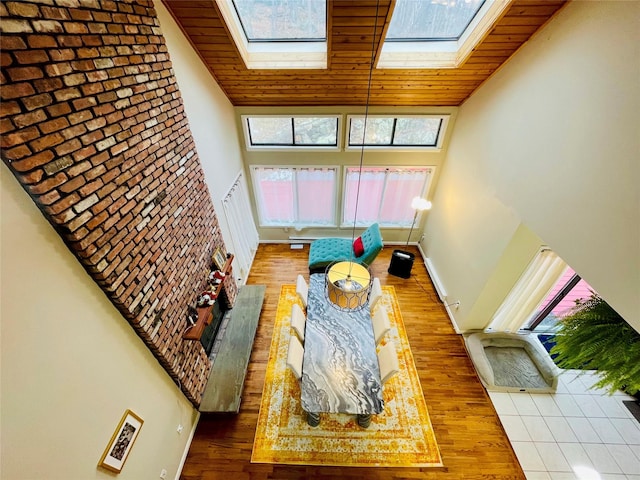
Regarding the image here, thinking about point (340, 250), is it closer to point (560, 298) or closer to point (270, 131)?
point (270, 131)

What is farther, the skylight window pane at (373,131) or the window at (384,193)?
the window at (384,193)

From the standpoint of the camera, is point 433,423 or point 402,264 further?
point 402,264

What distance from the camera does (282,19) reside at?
9.03ft

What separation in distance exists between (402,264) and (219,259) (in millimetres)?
3037

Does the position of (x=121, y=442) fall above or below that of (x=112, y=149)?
below

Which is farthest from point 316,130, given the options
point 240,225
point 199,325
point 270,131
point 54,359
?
point 54,359

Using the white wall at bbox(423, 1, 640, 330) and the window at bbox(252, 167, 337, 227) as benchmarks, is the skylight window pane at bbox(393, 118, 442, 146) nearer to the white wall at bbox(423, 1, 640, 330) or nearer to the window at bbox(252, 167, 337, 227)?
the white wall at bbox(423, 1, 640, 330)

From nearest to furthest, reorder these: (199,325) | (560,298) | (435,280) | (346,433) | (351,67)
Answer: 1. (199,325)
2. (346,433)
3. (351,67)
4. (560,298)
5. (435,280)

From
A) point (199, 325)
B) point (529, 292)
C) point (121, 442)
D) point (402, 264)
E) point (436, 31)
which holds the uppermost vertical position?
point (436, 31)

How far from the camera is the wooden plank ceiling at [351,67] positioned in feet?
7.69

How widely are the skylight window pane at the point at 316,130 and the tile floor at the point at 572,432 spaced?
4.07 metres

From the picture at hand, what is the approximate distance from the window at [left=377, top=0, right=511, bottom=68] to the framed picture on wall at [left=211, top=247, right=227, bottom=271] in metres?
3.01

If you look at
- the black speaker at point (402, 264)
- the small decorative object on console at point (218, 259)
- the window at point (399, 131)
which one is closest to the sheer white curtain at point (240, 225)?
the small decorative object on console at point (218, 259)

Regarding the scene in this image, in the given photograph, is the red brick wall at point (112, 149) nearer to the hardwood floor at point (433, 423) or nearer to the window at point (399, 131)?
the hardwood floor at point (433, 423)
